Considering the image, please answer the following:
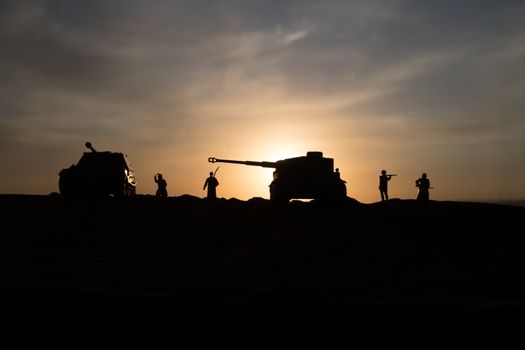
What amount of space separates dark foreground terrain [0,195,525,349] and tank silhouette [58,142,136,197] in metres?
0.64

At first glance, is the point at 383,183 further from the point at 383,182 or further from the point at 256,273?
the point at 256,273

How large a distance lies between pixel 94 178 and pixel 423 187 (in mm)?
11871

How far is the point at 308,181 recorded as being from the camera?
16391 mm

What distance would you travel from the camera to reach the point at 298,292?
5.92 meters

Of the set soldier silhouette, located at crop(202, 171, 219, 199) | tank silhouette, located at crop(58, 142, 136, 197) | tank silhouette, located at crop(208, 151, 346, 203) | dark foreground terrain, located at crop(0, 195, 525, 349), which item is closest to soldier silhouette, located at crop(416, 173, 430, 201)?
dark foreground terrain, located at crop(0, 195, 525, 349)

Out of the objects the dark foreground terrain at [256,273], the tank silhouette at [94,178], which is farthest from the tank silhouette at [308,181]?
the tank silhouette at [94,178]

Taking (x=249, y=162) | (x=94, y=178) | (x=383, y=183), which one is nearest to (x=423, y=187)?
(x=383, y=183)

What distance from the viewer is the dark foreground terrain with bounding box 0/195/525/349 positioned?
5.35 m

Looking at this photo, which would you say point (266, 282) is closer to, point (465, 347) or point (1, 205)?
point (465, 347)

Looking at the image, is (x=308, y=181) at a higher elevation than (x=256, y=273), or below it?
higher

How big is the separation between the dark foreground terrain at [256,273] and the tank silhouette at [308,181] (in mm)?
523

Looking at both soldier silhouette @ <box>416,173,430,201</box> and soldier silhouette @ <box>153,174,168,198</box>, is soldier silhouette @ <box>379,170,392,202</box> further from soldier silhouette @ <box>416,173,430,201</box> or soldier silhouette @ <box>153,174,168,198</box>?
soldier silhouette @ <box>153,174,168,198</box>

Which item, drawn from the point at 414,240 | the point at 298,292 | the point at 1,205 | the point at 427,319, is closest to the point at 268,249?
the point at 414,240

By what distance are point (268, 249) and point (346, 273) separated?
245cm
